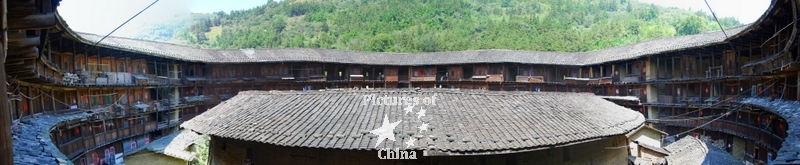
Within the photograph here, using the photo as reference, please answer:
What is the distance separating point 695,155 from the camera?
72.2ft

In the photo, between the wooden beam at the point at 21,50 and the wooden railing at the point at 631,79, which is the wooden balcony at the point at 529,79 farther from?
the wooden beam at the point at 21,50

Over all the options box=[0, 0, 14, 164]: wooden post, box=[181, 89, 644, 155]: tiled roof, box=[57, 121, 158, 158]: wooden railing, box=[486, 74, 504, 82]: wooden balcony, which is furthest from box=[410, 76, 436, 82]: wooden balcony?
box=[0, 0, 14, 164]: wooden post

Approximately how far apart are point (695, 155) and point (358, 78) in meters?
31.8

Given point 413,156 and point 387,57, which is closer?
point 413,156

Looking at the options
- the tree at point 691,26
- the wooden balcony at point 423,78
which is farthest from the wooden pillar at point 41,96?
the tree at point 691,26

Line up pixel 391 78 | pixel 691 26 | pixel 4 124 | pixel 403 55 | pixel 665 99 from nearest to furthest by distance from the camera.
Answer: pixel 4 124
pixel 665 99
pixel 391 78
pixel 403 55
pixel 691 26

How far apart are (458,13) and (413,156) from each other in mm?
94114

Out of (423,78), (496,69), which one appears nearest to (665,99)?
(496,69)

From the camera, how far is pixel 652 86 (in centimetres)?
3756

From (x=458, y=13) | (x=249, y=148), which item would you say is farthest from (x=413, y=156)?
(x=458, y=13)

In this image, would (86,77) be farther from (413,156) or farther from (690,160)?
(690,160)

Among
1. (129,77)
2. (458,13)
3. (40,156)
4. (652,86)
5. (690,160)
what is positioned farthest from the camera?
(458,13)

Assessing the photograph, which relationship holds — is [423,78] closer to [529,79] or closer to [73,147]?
[529,79]

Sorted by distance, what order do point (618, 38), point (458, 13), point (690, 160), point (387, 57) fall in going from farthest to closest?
point (458, 13), point (618, 38), point (387, 57), point (690, 160)
